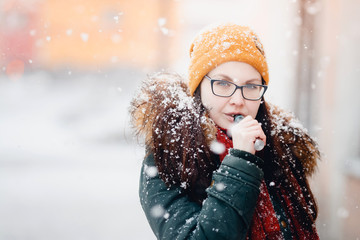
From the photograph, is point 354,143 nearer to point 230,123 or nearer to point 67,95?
point 230,123

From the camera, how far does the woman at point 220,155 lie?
134 centimetres

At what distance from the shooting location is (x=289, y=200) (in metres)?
1.66

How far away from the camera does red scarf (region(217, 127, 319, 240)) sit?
1.50 m

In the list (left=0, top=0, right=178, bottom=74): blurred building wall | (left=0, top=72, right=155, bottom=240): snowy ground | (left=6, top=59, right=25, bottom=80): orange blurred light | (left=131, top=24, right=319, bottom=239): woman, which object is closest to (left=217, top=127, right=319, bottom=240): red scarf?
(left=131, top=24, right=319, bottom=239): woman

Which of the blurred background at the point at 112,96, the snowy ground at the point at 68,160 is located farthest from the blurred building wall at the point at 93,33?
the snowy ground at the point at 68,160

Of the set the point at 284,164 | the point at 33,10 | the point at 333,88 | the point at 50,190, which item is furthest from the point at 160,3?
the point at 284,164

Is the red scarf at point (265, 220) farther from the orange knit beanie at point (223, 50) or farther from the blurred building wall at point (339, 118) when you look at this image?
the blurred building wall at point (339, 118)

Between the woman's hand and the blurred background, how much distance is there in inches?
17.6

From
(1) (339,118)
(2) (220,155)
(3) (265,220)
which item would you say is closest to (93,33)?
(1) (339,118)

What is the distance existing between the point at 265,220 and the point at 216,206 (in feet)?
1.08

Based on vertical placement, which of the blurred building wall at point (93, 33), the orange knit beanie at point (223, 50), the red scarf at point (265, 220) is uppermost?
the blurred building wall at point (93, 33)

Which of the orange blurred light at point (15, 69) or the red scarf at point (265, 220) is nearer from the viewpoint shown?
the red scarf at point (265, 220)

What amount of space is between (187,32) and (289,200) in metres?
10.8

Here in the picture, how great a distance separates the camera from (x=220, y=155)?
61.5 inches
